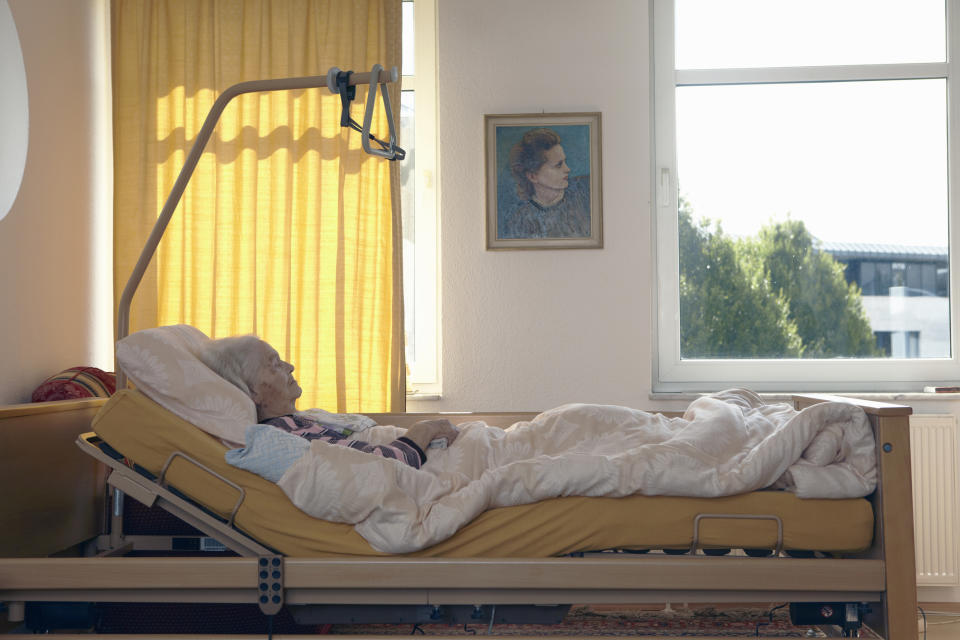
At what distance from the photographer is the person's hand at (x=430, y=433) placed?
193 centimetres

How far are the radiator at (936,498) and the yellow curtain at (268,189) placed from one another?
195 centimetres

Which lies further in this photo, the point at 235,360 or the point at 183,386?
the point at 235,360

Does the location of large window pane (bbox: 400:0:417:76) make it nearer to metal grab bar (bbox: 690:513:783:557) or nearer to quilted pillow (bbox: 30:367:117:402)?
quilted pillow (bbox: 30:367:117:402)

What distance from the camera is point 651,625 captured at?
263 cm

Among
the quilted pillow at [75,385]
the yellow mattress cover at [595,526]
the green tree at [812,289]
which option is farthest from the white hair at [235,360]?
the green tree at [812,289]

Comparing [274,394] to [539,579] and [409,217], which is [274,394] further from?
[409,217]

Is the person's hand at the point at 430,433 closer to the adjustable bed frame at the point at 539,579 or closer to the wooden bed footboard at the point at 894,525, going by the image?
the adjustable bed frame at the point at 539,579

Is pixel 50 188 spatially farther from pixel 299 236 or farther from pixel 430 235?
pixel 430 235

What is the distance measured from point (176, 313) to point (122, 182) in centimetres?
55

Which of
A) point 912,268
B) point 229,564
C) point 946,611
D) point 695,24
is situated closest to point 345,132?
point 695,24

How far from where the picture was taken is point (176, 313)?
9.86ft

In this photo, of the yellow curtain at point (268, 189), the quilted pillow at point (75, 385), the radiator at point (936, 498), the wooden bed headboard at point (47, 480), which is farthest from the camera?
the yellow curtain at point (268, 189)

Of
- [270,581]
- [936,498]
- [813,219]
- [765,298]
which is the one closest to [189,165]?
[270,581]

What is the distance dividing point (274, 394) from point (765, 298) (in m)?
2.02
